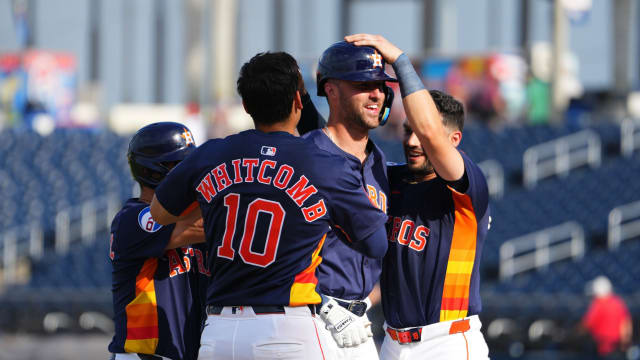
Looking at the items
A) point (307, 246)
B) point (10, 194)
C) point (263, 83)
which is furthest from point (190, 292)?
point (10, 194)

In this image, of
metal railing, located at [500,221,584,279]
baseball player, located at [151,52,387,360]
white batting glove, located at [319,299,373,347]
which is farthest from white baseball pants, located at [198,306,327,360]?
metal railing, located at [500,221,584,279]

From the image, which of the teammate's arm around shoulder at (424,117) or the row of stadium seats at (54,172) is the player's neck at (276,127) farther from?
the row of stadium seats at (54,172)

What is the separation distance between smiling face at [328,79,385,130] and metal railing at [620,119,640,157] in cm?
1573

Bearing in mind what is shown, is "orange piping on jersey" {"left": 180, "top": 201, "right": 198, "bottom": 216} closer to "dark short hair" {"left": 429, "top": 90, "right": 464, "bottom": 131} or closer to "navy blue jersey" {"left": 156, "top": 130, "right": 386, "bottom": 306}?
"navy blue jersey" {"left": 156, "top": 130, "right": 386, "bottom": 306}

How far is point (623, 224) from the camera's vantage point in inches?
680

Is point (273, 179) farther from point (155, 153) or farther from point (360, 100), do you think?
point (155, 153)

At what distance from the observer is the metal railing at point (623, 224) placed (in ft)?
55.0

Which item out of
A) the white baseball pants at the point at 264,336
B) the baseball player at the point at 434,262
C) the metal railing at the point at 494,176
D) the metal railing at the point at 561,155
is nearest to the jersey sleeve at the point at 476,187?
the baseball player at the point at 434,262

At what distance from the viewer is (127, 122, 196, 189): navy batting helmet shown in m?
4.56

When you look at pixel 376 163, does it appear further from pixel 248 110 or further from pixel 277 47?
pixel 277 47

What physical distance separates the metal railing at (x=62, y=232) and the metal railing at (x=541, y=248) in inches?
309

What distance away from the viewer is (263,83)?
3.72 metres

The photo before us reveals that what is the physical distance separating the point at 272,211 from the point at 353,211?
1.07ft

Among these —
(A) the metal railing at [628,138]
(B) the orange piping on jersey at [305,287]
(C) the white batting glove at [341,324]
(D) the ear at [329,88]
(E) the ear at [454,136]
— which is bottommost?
(A) the metal railing at [628,138]
